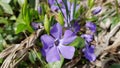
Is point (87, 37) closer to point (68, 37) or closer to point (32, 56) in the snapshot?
point (68, 37)

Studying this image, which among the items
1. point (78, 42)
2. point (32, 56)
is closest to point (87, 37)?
point (78, 42)

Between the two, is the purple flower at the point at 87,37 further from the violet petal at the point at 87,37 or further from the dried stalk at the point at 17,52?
the dried stalk at the point at 17,52

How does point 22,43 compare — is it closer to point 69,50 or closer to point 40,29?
point 40,29

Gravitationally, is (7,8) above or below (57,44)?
above

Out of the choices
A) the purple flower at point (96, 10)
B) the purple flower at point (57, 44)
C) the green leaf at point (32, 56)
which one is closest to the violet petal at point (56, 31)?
the purple flower at point (57, 44)

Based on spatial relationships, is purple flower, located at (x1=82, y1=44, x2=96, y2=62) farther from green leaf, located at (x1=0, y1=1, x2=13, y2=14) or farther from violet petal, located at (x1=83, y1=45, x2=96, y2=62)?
green leaf, located at (x1=0, y1=1, x2=13, y2=14)

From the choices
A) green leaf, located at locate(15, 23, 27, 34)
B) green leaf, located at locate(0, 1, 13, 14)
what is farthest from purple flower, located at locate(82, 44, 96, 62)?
green leaf, located at locate(0, 1, 13, 14)
